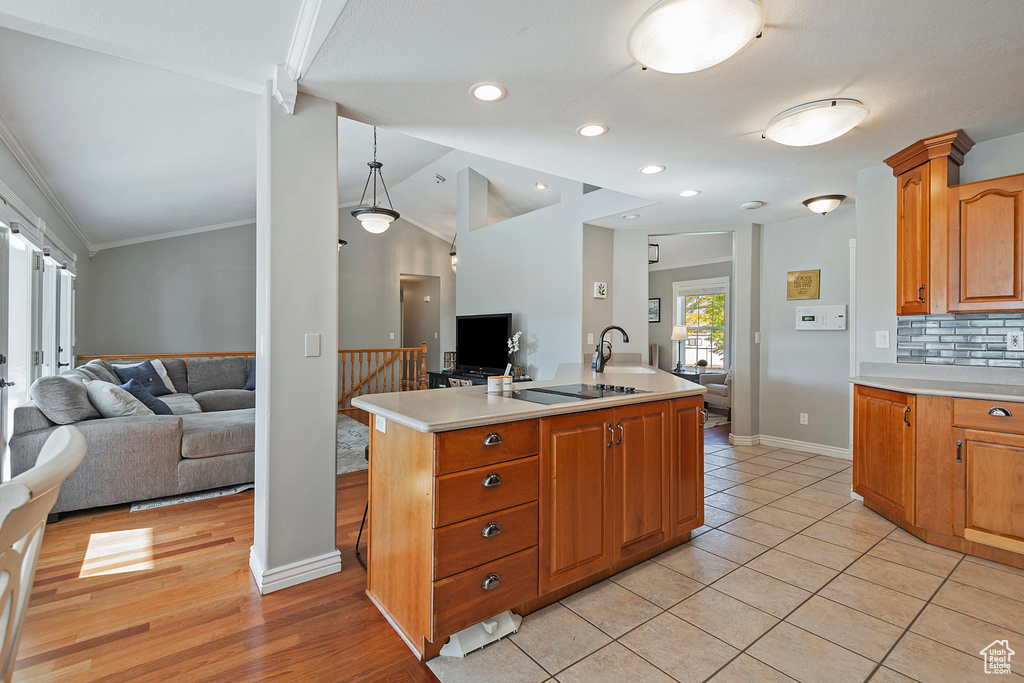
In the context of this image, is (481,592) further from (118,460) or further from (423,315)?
(423,315)

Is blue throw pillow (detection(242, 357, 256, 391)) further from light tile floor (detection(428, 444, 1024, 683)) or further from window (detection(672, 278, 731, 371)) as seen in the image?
window (detection(672, 278, 731, 371))

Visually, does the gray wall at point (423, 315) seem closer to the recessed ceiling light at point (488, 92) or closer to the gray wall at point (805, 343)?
the gray wall at point (805, 343)

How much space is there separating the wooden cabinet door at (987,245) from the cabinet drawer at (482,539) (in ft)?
9.53

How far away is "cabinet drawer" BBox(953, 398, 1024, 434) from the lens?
2359mm

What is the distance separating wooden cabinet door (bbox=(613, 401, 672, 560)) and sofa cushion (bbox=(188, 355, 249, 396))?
5774 millimetres

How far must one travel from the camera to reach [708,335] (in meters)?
8.34

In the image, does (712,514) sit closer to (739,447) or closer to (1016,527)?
(1016,527)

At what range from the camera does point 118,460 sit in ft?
10.1

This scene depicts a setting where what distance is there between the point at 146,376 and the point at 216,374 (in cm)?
85

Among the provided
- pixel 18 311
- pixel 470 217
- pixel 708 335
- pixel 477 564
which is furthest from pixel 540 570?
pixel 708 335

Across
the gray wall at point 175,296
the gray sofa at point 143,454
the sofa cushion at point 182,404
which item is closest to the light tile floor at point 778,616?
the gray sofa at point 143,454

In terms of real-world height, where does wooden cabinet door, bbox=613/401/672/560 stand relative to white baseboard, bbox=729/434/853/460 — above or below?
above

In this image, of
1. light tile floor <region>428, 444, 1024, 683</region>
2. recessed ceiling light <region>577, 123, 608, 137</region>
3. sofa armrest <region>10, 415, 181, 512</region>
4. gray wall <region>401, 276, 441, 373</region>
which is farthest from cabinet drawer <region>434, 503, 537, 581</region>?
gray wall <region>401, 276, 441, 373</region>

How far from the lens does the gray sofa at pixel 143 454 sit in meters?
2.95
